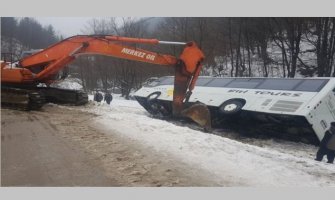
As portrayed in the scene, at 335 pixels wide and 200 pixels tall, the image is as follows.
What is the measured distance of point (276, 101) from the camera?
1300 cm

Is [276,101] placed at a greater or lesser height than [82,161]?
greater

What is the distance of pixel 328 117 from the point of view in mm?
12148

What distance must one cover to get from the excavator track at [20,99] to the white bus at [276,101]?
238 inches

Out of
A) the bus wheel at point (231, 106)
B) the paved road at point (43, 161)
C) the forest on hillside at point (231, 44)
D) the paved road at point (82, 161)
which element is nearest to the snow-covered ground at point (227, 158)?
the paved road at point (82, 161)

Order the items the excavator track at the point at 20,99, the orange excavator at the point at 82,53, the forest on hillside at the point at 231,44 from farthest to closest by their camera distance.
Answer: the forest on hillside at the point at 231,44
the orange excavator at the point at 82,53
the excavator track at the point at 20,99

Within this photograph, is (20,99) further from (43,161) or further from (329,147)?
(329,147)

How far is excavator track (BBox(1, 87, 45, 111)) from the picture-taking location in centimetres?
1188

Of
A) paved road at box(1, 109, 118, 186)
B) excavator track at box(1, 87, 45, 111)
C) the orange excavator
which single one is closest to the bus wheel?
the orange excavator

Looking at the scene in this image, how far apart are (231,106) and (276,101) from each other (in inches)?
68.4

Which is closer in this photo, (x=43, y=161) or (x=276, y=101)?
(x=43, y=161)

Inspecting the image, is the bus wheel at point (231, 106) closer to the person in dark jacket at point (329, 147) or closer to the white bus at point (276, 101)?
the white bus at point (276, 101)

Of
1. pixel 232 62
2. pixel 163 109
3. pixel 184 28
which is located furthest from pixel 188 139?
pixel 184 28

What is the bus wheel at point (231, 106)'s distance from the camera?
13.8m

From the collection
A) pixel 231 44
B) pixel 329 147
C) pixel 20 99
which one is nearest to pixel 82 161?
pixel 329 147
